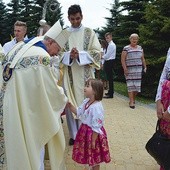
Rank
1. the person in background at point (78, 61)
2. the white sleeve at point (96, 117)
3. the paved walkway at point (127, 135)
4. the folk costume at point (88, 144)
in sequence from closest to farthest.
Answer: the white sleeve at point (96, 117), the folk costume at point (88, 144), the paved walkway at point (127, 135), the person in background at point (78, 61)

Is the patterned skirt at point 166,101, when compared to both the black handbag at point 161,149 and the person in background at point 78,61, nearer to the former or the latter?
the black handbag at point 161,149

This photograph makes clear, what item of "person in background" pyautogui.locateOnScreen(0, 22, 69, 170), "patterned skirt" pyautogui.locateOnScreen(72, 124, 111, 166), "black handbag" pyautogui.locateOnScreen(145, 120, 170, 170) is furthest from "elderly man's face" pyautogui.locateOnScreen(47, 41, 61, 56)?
"black handbag" pyautogui.locateOnScreen(145, 120, 170, 170)

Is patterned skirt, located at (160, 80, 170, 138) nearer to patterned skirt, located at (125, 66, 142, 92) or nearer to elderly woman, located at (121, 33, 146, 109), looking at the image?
elderly woman, located at (121, 33, 146, 109)

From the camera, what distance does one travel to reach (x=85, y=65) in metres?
5.57

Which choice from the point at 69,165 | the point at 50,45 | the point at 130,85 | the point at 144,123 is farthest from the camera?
the point at 130,85

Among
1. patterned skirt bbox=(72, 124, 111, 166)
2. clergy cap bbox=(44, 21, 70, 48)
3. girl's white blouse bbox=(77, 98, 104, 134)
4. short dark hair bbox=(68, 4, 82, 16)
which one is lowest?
patterned skirt bbox=(72, 124, 111, 166)

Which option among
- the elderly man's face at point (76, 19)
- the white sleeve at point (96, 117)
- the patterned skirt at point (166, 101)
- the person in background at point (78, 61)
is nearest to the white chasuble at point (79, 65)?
the person in background at point (78, 61)

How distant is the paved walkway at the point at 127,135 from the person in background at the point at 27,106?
128 cm

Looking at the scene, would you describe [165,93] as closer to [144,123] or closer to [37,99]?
[37,99]

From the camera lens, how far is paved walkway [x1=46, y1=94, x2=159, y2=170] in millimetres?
4992

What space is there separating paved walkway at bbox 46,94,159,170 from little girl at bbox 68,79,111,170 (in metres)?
0.71

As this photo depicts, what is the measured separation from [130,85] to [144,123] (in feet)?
6.15

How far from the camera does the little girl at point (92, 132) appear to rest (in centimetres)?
399

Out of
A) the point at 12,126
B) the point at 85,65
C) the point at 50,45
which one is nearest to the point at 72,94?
the point at 85,65
